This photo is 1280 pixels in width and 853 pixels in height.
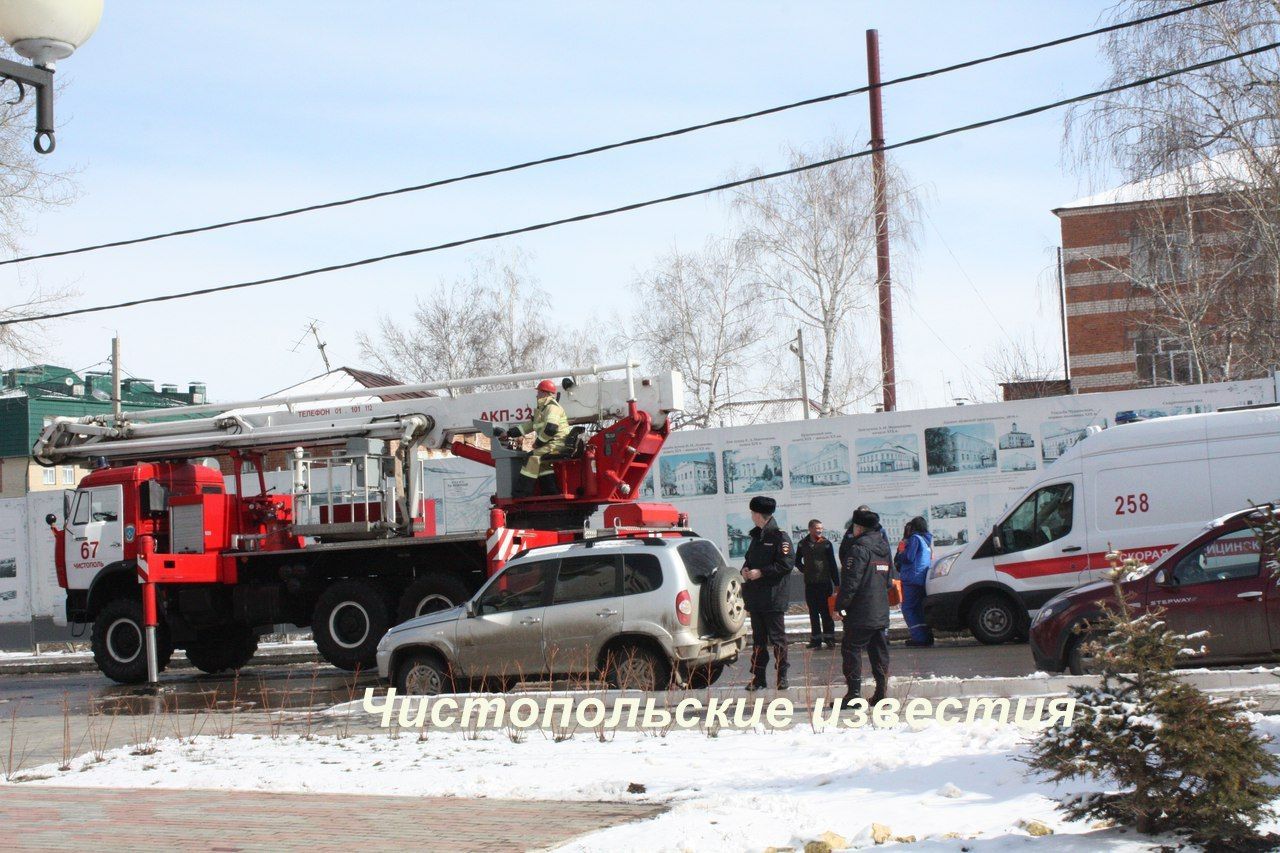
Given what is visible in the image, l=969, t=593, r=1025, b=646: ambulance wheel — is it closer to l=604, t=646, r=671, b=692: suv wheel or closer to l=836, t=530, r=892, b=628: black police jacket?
l=604, t=646, r=671, b=692: suv wheel

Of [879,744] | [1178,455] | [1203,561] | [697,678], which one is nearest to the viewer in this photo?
[879,744]

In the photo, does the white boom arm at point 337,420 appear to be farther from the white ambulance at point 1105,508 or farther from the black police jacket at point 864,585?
the black police jacket at point 864,585

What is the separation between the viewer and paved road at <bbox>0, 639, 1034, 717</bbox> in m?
13.9

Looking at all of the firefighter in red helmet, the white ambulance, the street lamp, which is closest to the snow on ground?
the street lamp

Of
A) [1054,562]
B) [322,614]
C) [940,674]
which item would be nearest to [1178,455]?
[1054,562]

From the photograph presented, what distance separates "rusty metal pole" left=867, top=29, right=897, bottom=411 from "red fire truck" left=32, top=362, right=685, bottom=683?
2206 cm

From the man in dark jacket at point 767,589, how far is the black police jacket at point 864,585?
1.13 meters

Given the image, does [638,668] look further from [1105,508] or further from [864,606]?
[1105,508]

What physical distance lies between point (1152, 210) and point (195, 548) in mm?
18712

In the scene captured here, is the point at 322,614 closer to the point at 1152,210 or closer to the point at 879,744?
the point at 879,744

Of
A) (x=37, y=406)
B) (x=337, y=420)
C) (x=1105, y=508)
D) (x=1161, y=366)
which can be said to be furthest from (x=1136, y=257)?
(x=37, y=406)

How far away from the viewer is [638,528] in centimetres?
1565

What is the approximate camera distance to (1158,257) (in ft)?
87.3

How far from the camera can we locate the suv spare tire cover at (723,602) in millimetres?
12477
